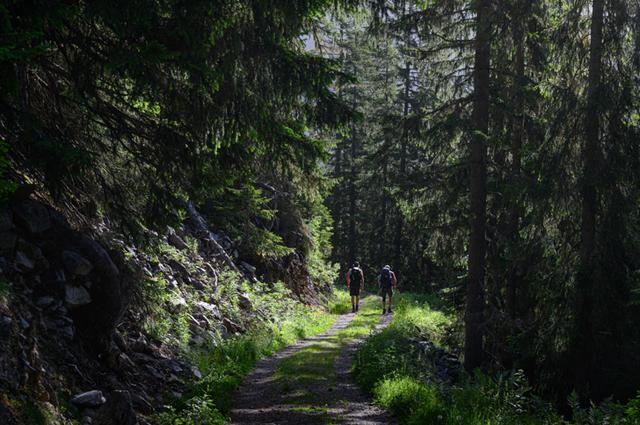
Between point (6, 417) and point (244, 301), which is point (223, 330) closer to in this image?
point (244, 301)

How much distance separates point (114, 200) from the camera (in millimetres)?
7531

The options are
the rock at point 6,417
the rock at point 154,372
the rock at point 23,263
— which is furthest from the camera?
the rock at point 154,372

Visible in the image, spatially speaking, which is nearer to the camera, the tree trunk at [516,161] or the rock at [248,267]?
the tree trunk at [516,161]

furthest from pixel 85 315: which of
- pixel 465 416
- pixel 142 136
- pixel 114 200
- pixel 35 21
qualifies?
pixel 465 416

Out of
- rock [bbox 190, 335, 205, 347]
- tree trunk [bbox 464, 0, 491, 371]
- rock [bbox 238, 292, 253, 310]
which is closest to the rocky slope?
rock [bbox 190, 335, 205, 347]

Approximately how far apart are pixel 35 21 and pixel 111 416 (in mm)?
3926

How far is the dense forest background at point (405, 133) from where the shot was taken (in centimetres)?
608

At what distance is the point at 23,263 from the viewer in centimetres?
639

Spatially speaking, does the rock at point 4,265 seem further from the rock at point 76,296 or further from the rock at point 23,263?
the rock at point 76,296

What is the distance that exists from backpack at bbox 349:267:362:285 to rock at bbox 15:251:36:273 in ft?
58.8

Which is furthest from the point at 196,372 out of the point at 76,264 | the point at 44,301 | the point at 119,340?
the point at 44,301

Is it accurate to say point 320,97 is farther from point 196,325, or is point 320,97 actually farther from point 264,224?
point 264,224

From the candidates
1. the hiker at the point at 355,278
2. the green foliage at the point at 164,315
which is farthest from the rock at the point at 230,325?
the hiker at the point at 355,278

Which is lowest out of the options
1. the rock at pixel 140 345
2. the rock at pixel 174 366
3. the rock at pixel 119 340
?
the rock at pixel 174 366
